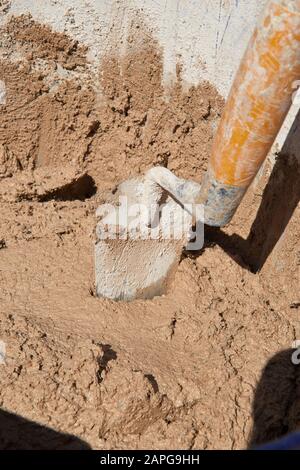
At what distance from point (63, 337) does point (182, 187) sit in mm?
762

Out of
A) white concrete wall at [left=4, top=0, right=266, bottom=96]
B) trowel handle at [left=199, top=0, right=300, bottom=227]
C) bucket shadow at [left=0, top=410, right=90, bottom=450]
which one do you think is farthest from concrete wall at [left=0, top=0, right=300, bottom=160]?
bucket shadow at [left=0, top=410, right=90, bottom=450]

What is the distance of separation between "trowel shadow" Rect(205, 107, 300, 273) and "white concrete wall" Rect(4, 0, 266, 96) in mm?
442

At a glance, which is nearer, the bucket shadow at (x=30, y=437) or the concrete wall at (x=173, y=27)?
the bucket shadow at (x=30, y=437)

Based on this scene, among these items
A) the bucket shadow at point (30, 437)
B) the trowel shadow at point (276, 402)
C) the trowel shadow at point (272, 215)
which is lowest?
the bucket shadow at point (30, 437)

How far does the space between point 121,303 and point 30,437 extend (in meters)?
0.77

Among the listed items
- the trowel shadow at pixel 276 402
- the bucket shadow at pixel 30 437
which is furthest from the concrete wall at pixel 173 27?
the bucket shadow at pixel 30 437

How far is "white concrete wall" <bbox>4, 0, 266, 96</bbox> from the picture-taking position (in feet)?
8.35

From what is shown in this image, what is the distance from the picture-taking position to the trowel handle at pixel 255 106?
1635 millimetres

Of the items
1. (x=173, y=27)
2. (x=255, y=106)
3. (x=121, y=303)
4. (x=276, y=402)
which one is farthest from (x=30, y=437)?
(x=173, y=27)

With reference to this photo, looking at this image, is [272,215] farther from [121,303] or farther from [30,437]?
[30,437]

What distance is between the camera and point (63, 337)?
2.12m

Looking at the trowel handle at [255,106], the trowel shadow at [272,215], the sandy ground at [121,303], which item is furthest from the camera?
the trowel shadow at [272,215]

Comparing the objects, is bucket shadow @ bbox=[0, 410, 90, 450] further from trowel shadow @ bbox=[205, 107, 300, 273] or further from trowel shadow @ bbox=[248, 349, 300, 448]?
trowel shadow @ bbox=[205, 107, 300, 273]

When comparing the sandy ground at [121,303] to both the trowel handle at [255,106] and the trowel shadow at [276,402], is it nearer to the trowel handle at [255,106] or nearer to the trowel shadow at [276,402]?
the trowel shadow at [276,402]
